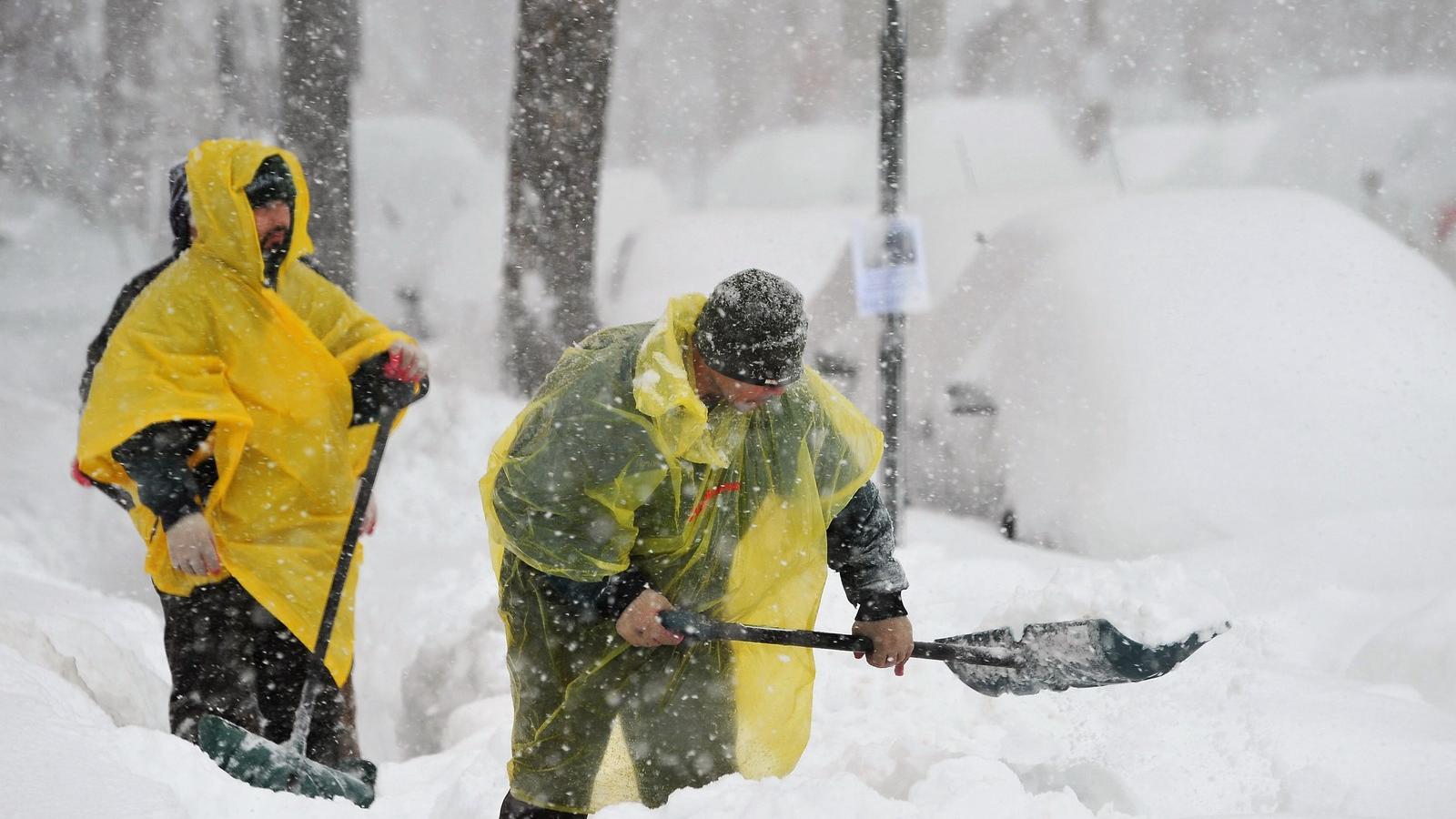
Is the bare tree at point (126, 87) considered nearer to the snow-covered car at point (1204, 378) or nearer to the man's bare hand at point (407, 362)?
the snow-covered car at point (1204, 378)

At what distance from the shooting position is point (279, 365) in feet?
9.55

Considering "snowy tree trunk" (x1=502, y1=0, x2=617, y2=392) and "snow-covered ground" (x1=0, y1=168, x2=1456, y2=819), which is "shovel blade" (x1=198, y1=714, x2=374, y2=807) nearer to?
"snow-covered ground" (x1=0, y1=168, x2=1456, y2=819)

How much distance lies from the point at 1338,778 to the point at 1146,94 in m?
23.4

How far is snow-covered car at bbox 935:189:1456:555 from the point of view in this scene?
4.96 meters

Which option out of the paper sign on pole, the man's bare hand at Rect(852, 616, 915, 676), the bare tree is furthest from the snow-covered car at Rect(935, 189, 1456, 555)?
the bare tree

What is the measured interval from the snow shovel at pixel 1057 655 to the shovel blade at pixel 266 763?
3.92 ft

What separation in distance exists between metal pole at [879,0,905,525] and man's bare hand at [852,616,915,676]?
8.14ft

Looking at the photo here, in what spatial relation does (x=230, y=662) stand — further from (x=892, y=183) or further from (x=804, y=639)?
(x=892, y=183)

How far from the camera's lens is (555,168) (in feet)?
20.7

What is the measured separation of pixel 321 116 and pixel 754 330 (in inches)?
231

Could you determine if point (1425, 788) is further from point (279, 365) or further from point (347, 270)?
point (347, 270)

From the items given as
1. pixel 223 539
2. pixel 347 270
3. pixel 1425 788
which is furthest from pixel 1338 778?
pixel 347 270

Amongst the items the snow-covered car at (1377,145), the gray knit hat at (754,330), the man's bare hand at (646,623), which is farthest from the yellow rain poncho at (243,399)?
the snow-covered car at (1377,145)

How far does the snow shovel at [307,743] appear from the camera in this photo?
2.62 meters
